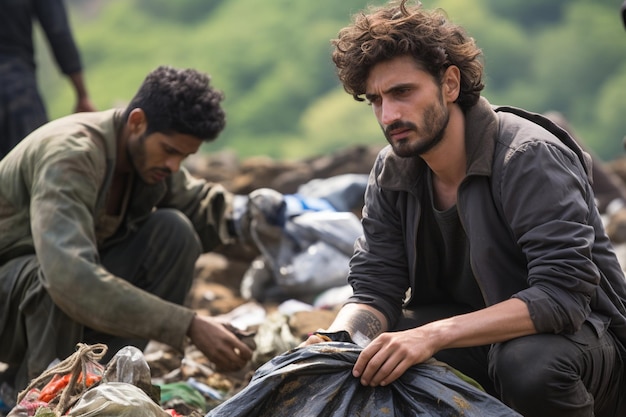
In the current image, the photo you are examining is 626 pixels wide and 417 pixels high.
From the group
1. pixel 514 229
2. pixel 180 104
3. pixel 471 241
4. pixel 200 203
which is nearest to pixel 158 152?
pixel 180 104

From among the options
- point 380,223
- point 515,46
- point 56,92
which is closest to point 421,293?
point 380,223

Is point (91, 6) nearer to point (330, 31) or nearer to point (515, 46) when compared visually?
point (330, 31)

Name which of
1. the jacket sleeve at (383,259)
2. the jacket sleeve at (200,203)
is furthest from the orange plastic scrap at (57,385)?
the jacket sleeve at (200,203)

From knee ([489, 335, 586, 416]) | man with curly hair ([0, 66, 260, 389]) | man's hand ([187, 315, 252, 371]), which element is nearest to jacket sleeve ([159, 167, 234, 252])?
man with curly hair ([0, 66, 260, 389])

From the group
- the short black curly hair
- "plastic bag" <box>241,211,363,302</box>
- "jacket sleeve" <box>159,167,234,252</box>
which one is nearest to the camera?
the short black curly hair

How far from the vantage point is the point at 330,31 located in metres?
12.0

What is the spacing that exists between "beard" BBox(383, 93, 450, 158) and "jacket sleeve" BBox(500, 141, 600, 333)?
246 mm

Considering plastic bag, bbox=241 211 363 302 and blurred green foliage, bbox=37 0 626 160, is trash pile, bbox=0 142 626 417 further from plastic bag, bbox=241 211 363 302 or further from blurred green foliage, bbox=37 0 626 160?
blurred green foliage, bbox=37 0 626 160

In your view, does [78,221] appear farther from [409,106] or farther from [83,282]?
[409,106]

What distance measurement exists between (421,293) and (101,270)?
1229 mm

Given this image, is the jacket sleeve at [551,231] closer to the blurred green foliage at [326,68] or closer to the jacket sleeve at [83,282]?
the jacket sleeve at [83,282]

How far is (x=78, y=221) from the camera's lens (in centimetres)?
413

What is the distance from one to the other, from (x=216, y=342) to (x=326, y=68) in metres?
8.14

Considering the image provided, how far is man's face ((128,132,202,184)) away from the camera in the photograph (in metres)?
4.55
